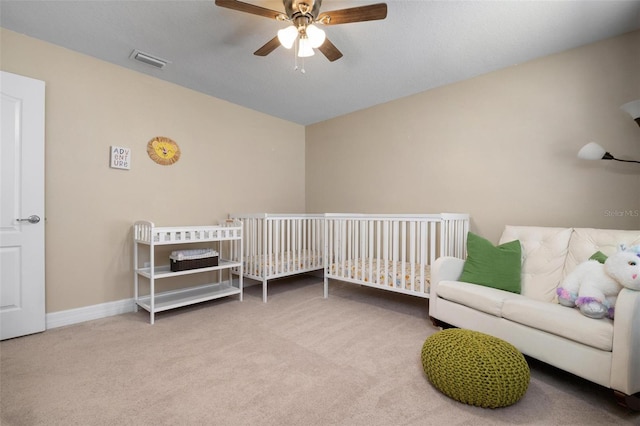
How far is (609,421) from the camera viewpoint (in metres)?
1.33

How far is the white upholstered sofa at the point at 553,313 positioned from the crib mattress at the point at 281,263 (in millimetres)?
1579

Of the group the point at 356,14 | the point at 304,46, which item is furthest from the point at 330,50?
the point at 356,14

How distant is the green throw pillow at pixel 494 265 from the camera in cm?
211

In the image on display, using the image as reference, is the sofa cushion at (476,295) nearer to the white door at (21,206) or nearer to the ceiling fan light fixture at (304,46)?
the ceiling fan light fixture at (304,46)

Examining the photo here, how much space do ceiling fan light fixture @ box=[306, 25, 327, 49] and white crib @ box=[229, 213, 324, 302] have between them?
1.81 meters

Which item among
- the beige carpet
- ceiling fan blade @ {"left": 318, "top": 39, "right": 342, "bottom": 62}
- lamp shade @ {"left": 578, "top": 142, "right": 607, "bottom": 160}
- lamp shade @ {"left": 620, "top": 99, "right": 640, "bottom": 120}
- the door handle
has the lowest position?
the beige carpet

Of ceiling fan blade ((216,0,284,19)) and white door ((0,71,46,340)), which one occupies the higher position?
ceiling fan blade ((216,0,284,19))

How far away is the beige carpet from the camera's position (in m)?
1.35

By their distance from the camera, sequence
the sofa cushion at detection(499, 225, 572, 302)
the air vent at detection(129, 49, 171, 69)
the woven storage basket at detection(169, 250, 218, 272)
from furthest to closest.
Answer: the woven storage basket at detection(169, 250, 218, 272) < the air vent at detection(129, 49, 171, 69) < the sofa cushion at detection(499, 225, 572, 302)

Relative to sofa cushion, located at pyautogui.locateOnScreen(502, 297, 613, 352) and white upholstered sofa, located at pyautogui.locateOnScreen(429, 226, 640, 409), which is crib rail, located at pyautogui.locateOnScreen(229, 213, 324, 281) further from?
sofa cushion, located at pyautogui.locateOnScreen(502, 297, 613, 352)

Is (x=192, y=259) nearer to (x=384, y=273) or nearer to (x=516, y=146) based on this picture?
(x=384, y=273)

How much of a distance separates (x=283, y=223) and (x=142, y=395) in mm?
2106

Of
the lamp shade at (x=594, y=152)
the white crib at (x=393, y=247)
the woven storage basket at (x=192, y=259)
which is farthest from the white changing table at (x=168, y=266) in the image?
the lamp shade at (x=594, y=152)

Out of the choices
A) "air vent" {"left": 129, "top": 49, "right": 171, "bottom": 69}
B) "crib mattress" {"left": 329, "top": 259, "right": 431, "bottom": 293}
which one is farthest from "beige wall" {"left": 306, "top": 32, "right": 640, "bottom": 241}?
"air vent" {"left": 129, "top": 49, "right": 171, "bottom": 69}
